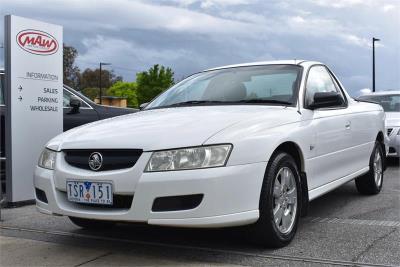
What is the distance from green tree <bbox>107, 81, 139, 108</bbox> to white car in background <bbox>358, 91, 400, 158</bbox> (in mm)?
69269

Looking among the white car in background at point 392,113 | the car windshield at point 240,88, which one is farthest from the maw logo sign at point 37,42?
→ the white car in background at point 392,113

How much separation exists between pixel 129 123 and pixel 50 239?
131 centimetres

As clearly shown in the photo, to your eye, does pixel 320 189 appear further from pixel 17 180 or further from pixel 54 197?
pixel 17 180

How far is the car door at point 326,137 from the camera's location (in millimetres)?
4762

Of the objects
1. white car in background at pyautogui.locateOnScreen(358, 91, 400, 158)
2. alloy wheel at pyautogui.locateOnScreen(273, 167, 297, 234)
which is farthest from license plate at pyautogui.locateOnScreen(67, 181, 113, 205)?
white car in background at pyautogui.locateOnScreen(358, 91, 400, 158)

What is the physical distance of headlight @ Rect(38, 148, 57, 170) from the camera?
4.18m

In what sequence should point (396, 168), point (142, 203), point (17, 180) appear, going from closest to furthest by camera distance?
point (142, 203), point (17, 180), point (396, 168)

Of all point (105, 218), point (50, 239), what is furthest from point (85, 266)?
point (50, 239)

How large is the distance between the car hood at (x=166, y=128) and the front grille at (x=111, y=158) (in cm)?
3

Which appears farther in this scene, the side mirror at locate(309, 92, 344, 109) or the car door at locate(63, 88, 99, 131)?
the car door at locate(63, 88, 99, 131)

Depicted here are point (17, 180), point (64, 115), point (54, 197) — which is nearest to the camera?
point (54, 197)

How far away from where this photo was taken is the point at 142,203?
3631 millimetres

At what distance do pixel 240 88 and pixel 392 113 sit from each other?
6.18 metres

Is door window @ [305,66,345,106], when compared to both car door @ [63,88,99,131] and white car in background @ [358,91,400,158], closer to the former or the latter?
car door @ [63,88,99,131]
